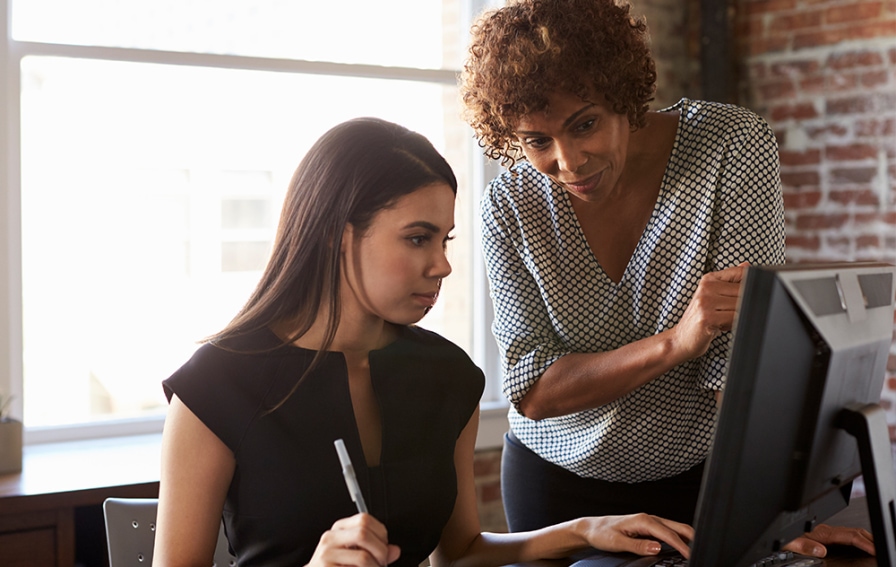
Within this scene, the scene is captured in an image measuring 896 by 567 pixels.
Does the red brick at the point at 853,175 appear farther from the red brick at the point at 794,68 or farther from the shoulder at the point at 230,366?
the shoulder at the point at 230,366

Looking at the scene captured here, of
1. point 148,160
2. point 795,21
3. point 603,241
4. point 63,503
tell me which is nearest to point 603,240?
point 603,241

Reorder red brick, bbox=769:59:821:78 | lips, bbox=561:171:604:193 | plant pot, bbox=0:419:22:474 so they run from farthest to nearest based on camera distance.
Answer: red brick, bbox=769:59:821:78 → plant pot, bbox=0:419:22:474 → lips, bbox=561:171:604:193

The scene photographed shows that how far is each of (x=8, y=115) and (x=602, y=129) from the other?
1.72m

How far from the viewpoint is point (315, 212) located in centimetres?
143

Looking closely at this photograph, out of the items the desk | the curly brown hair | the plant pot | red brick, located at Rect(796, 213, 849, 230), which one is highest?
the curly brown hair

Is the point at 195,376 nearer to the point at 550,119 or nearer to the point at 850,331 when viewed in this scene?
the point at 550,119

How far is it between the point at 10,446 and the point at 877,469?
194cm

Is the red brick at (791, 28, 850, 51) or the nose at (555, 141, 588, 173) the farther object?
the red brick at (791, 28, 850, 51)

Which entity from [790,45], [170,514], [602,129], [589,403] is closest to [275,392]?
[170,514]

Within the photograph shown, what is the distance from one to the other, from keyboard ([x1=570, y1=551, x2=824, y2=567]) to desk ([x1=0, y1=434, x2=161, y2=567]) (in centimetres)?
119

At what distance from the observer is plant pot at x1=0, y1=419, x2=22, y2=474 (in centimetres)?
230

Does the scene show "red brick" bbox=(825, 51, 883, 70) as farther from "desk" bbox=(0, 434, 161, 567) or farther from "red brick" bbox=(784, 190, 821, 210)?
"desk" bbox=(0, 434, 161, 567)

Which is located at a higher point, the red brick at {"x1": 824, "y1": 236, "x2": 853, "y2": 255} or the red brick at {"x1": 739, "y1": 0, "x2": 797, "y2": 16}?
the red brick at {"x1": 739, "y1": 0, "x2": 797, "y2": 16}

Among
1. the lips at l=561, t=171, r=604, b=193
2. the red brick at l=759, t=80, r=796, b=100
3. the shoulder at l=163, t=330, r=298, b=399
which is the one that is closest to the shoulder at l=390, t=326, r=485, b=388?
the shoulder at l=163, t=330, r=298, b=399
